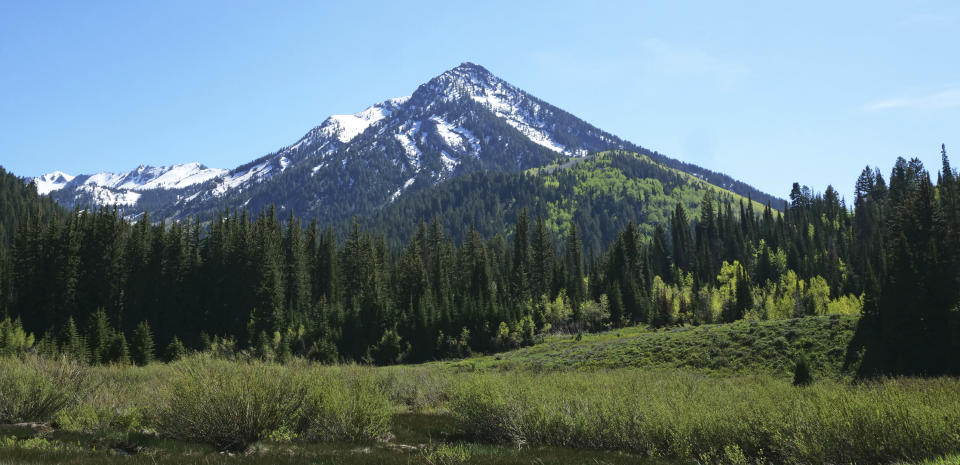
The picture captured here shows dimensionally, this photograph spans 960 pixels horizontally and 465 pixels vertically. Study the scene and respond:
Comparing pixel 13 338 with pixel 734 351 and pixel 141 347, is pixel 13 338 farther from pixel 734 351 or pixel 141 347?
pixel 734 351

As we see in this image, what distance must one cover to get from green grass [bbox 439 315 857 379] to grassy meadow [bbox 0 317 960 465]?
23702mm

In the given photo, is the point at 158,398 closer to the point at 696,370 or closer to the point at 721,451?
the point at 721,451

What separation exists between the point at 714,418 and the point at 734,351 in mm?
41705

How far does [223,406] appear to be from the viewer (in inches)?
703

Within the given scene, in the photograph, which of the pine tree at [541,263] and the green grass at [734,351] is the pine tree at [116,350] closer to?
the green grass at [734,351]

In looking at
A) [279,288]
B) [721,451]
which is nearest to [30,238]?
[279,288]

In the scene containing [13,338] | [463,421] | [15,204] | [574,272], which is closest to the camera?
[463,421]

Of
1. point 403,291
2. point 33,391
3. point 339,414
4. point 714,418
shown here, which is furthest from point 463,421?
point 403,291

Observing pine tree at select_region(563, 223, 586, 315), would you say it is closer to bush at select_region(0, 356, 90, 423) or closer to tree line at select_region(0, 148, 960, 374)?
tree line at select_region(0, 148, 960, 374)

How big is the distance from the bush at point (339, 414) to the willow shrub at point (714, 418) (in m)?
4.92

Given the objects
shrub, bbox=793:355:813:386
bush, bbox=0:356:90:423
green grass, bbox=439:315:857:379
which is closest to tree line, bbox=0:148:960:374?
green grass, bbox=439:315:857:379

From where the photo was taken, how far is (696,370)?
2069 inches

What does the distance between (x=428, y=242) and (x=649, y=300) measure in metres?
56.1

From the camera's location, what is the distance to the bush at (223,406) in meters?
17.8
